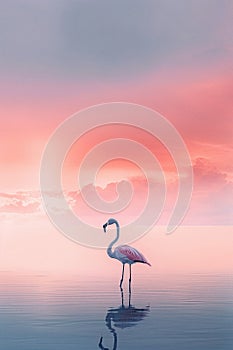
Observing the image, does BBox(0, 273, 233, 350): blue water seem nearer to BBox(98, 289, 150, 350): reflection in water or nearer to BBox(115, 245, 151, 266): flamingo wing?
BBox(98, 289, 150, 350): reflection in water

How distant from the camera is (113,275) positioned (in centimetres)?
2703

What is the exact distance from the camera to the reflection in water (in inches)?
553

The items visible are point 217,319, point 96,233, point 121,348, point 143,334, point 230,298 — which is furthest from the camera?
point 96,233

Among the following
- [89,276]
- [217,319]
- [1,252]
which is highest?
[1,252]

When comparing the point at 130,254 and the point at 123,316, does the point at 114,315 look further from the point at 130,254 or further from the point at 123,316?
the point at 130,254

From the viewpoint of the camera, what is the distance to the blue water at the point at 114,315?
12.3 meters

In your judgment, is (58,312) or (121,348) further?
(58,312)

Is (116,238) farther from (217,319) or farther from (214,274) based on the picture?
(217,319)

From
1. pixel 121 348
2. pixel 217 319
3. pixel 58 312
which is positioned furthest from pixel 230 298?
pixel 121 348

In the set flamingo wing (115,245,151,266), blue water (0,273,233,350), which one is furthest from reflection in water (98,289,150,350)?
flamingo wing (115,245,151,266)

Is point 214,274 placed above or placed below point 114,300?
above

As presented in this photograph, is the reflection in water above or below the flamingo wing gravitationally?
below

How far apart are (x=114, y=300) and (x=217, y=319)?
423 centimetres

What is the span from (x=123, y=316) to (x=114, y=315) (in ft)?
0.79
